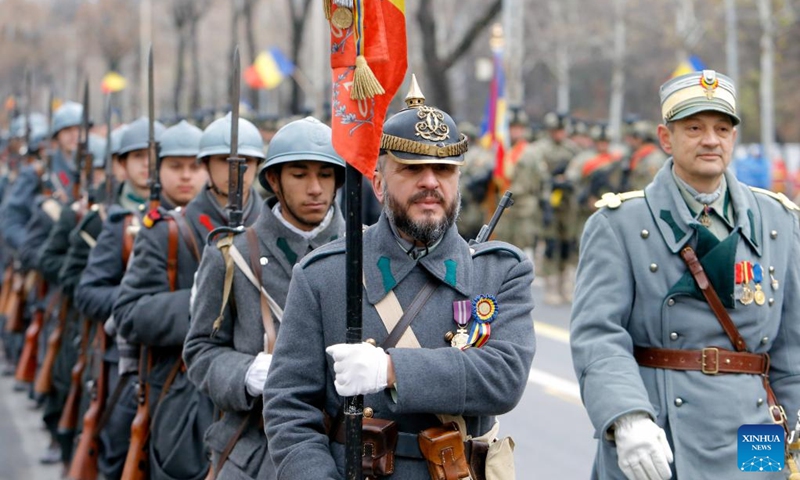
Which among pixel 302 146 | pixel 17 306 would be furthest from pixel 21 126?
pixel 302 146

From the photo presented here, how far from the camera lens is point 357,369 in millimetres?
3396

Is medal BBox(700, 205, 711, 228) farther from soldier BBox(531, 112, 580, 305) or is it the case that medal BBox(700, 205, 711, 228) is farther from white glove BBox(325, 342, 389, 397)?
soldier BBox(531, 112, 580, 305)

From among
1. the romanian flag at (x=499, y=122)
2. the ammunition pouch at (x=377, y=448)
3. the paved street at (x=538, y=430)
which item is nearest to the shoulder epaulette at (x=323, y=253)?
the ammunition pouch at (x=377, y=448)

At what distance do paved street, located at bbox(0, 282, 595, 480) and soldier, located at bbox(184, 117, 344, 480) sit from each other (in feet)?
11.6

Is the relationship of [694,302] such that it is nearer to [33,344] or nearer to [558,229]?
[33,344]

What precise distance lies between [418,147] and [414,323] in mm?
514

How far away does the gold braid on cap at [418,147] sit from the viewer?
3.70 m

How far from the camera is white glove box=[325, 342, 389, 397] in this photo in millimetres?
3391

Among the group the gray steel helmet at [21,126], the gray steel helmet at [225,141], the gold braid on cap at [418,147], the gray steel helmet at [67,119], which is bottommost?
the gold braid on cap at [418,147]

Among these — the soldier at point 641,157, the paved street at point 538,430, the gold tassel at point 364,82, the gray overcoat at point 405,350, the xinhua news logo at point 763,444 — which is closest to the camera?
the gold tassel at point 364,82

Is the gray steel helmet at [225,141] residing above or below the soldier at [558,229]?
above

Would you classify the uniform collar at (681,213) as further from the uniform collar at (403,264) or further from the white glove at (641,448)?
the uniform collar at (403,264)

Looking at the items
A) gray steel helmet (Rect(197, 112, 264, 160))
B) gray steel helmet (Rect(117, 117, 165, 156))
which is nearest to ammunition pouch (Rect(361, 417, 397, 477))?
gray steel helmet (Rect(197, 112, 264, 160))

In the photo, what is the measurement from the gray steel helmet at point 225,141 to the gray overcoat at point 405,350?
248 cm
